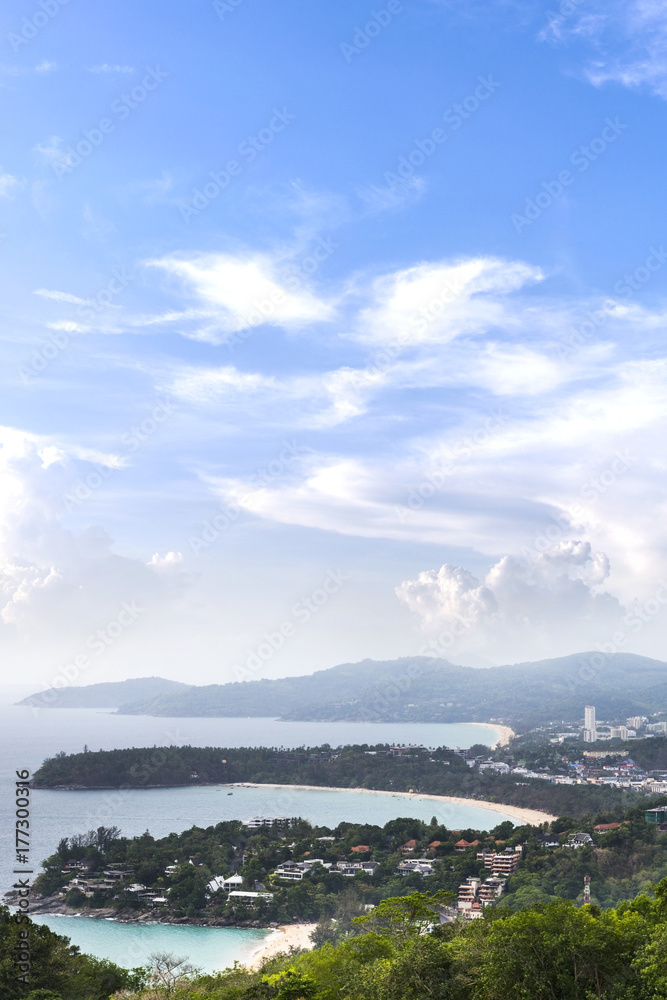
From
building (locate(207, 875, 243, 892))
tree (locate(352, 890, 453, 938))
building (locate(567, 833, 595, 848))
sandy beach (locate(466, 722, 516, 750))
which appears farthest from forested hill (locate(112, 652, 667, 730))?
tree (locate(352, 890, 453, 938))

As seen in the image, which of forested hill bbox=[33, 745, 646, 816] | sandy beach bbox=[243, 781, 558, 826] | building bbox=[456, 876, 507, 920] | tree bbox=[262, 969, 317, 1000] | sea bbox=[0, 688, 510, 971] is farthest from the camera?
forested hill bbox=[33, 745, 646, 816]

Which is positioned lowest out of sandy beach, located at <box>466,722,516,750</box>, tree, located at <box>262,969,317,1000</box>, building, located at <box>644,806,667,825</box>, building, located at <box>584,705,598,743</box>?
sandy beach, located at <box>466,722,516,750</box>

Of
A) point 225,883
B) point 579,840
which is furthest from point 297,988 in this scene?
point 579,840

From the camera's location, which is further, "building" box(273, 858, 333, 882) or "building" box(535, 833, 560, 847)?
"building" box(535, 833, 560, 847)

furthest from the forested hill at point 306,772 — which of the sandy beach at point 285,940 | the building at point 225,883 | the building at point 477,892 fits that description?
the sandy beach at point 285,940

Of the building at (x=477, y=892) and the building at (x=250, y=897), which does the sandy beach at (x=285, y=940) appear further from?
the building at (x=477, y=892)

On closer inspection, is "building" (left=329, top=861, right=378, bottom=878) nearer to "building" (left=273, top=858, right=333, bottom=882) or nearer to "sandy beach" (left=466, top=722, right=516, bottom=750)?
"building" (left=273, top=858, right=333, bottom=882)
